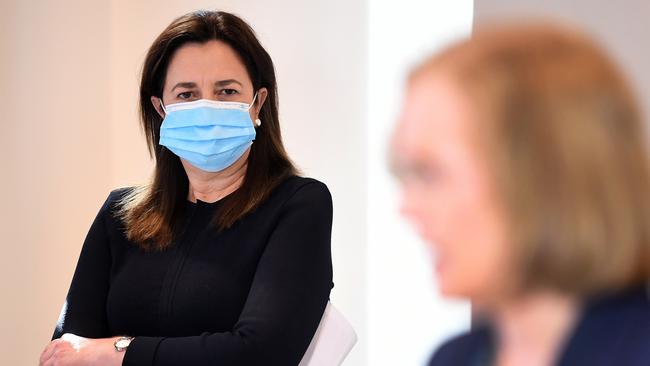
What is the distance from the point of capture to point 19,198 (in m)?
3.26

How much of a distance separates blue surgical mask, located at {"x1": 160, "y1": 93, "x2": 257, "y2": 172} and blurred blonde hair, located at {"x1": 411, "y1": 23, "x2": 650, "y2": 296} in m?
1.58

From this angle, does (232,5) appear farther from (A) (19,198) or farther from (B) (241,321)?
(B) (241,321)

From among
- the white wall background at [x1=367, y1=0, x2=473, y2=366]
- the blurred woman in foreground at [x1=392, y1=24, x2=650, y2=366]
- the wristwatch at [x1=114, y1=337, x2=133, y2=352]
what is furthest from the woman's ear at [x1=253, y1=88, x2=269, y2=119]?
the blurred woman in foreground at [x1=392, y1=24, x2=650, y2=366]

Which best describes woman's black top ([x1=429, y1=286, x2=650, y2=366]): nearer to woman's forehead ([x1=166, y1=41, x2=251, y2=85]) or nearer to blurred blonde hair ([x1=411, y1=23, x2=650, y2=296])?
blurred blonde hair ([x1=411, y1=23, x2=650, y2=296])

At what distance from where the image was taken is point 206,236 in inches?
84.3

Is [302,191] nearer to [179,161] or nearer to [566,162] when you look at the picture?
[179,161]

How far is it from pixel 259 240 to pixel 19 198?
1538mm

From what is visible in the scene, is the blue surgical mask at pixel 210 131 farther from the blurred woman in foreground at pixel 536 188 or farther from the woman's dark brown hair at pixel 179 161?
the blurred woman in foreground at pixel 536 188

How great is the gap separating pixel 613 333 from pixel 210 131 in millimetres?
1599

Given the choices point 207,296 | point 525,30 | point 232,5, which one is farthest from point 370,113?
point 525,30

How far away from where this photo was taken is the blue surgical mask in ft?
7.16

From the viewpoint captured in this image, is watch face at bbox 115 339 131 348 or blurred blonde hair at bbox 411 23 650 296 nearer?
blurred blonde hair at bbox 411 23 650 296

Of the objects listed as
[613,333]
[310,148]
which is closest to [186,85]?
[310,148]

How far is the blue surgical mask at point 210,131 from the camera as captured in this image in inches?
85.9
